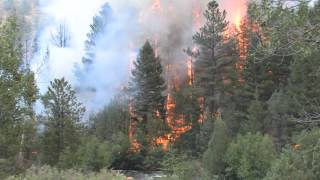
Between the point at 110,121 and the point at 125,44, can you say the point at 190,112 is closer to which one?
the point at 110,121

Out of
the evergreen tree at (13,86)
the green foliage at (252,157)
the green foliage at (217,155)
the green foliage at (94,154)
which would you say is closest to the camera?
the evergreen tree at (13,86)

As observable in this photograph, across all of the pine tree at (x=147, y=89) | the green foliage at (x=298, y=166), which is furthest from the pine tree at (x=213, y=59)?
the green foliage at (x=298, y=166)

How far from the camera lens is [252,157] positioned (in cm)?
3034

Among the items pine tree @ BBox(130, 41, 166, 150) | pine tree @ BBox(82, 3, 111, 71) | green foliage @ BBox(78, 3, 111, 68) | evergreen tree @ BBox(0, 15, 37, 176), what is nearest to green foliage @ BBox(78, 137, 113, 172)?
pine tree @ BBox(130, 41, 166, 150)

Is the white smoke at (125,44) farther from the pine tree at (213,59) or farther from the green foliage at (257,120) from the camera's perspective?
the green foliage at (257,120)

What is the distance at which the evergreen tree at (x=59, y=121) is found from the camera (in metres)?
41.6

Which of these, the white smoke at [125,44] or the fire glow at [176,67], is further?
the white smoke at [125,44]

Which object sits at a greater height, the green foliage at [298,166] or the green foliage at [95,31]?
the green foliage at [95,31]

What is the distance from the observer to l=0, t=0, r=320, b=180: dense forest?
948cm

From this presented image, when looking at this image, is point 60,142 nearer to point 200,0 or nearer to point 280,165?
point 280,165

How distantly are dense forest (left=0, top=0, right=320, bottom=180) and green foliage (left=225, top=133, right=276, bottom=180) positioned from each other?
7 centimetres

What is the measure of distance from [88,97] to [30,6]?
34.5 metres

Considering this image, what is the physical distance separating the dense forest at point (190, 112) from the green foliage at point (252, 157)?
7 centimetres

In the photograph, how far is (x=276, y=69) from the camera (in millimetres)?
50281
